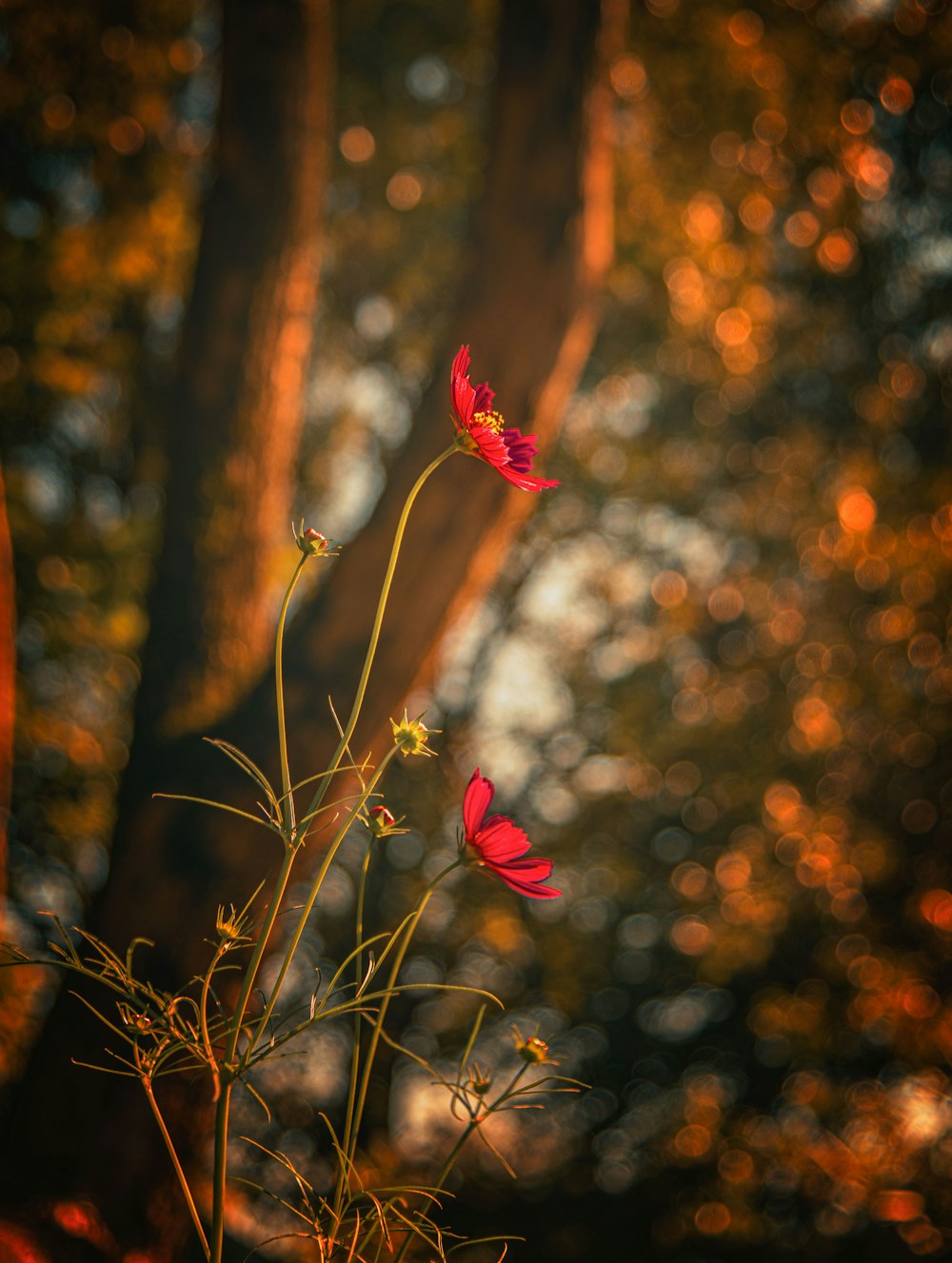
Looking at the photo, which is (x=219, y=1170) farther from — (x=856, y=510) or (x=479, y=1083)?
(x=856, y=510)

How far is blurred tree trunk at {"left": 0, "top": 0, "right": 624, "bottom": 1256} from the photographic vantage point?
1.82 metres

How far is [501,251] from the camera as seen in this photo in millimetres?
1979

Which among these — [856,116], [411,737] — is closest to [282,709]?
[411,737]

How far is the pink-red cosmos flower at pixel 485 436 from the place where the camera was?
592 mm

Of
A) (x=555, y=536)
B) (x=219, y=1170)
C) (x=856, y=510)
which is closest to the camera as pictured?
(x=219, y=1170)

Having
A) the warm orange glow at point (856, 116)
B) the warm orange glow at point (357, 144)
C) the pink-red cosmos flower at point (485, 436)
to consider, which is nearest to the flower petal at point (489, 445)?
the pink-red cosmos flower at point (485, 436)

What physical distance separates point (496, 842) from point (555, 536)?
393cm

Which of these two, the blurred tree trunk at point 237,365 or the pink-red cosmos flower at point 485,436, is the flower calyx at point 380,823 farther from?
the blurred tree trunk at point 237,365

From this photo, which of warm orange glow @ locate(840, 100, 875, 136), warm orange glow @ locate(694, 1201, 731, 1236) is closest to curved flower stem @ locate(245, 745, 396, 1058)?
warm orange glow @ locate(840, 100, 875, 136)

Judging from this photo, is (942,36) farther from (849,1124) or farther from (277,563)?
(849,1124)

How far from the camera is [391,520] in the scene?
195 cm

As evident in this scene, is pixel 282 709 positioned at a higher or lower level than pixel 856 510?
higher

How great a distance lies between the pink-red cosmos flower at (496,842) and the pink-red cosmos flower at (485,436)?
20cm

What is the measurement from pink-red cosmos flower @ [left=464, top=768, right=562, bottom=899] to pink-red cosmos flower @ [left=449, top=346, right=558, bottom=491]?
0.20 meters
